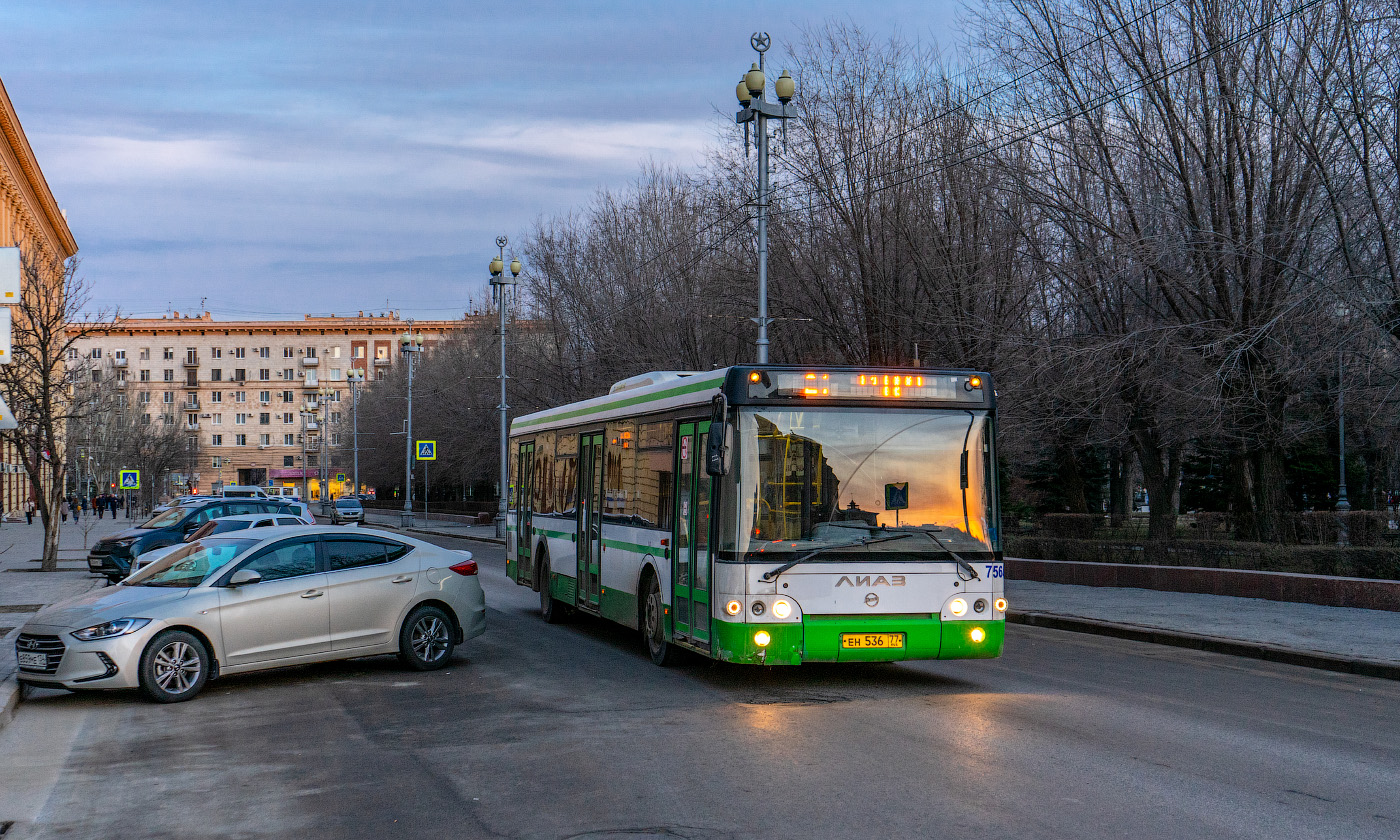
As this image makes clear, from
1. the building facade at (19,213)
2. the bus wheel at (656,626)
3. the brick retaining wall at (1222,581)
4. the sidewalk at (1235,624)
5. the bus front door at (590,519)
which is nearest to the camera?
the bus wheel at (656,626)

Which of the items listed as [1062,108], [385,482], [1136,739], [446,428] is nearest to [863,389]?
[1136,739]

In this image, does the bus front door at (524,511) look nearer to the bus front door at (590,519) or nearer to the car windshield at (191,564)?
the bus front door at (590,519)

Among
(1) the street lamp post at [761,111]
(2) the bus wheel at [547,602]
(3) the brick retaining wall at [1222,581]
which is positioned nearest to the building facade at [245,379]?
(1) the street lamp post at [761,111]

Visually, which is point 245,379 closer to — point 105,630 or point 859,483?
point 105,630

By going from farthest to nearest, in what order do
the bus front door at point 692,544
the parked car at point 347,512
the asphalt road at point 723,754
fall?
1. the parked car at point 347,512
2. the bus front door at point 692,544
3. the asphalt road at point 723,754

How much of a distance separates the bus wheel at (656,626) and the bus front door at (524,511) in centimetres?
544

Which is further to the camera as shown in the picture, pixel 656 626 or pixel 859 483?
pixel 656 626

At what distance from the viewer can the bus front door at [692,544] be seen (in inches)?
456

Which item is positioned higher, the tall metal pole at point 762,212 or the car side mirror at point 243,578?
the tall metal pole at point 762,212

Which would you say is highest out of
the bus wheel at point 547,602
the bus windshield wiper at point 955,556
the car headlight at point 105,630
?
the bus windshield wiper at point 955,556

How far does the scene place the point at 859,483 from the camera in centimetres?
1123

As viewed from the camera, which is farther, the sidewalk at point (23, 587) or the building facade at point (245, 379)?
the building facade at point (245, 379)

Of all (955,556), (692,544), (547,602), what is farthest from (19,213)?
(955,556)

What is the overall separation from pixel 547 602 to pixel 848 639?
750 cm
